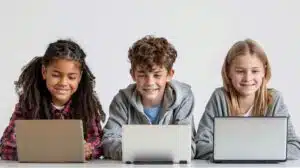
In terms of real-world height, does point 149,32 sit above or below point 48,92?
above

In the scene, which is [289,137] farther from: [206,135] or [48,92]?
[48,92]

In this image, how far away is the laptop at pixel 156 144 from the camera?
219cm

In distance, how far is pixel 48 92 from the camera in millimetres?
2615

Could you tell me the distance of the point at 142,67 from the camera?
96.5 inches

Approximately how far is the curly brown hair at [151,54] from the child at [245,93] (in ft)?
0.73

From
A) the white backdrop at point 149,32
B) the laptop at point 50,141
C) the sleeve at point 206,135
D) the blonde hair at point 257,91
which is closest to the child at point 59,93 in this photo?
the laptop at point 50,141

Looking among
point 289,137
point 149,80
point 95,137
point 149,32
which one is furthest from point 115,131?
point 149,32

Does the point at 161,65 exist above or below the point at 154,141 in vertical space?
above

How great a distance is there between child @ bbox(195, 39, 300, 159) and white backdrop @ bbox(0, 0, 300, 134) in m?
1.19

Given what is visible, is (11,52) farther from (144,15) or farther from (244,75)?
(244,75)

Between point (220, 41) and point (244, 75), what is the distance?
127 centimetres

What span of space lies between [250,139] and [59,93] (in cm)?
72

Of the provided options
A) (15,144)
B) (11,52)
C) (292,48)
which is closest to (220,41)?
(292,48)

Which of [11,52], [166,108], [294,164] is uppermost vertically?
[11,52]
